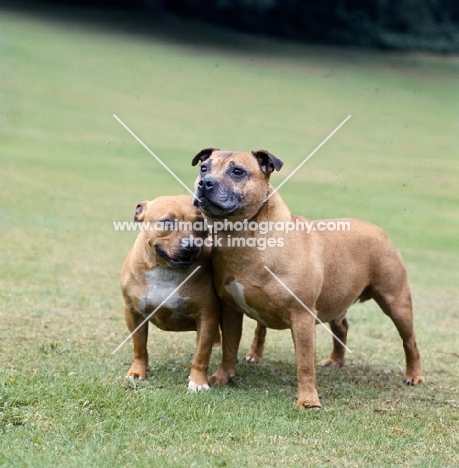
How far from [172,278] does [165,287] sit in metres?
0.11

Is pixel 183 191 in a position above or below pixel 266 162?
below

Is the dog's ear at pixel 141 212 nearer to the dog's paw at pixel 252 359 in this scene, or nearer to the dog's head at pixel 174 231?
the dog's head at pixel 174 231

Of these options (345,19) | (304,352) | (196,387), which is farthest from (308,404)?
(345,19)

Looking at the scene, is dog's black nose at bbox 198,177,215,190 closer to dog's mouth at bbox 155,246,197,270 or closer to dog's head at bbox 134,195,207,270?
dog's head at bbox 134,195,207,270

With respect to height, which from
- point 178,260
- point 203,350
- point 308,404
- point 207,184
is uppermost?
point 207,184

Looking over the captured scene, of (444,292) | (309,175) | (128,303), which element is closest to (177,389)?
(128,303)

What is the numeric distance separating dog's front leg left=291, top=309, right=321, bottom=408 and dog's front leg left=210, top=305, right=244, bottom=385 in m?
0.79

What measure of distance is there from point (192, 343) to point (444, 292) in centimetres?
613

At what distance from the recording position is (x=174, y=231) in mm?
6910

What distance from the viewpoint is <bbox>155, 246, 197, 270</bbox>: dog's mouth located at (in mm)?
6879

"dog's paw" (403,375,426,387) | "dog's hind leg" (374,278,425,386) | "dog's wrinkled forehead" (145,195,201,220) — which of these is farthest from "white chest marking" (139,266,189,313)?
"dog's paw" (403,375,426,387)

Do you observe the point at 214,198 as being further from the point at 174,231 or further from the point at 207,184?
the point at 174,231

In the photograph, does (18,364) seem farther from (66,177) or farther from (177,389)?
(66,177)

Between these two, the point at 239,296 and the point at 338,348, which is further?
the point at 338,348
